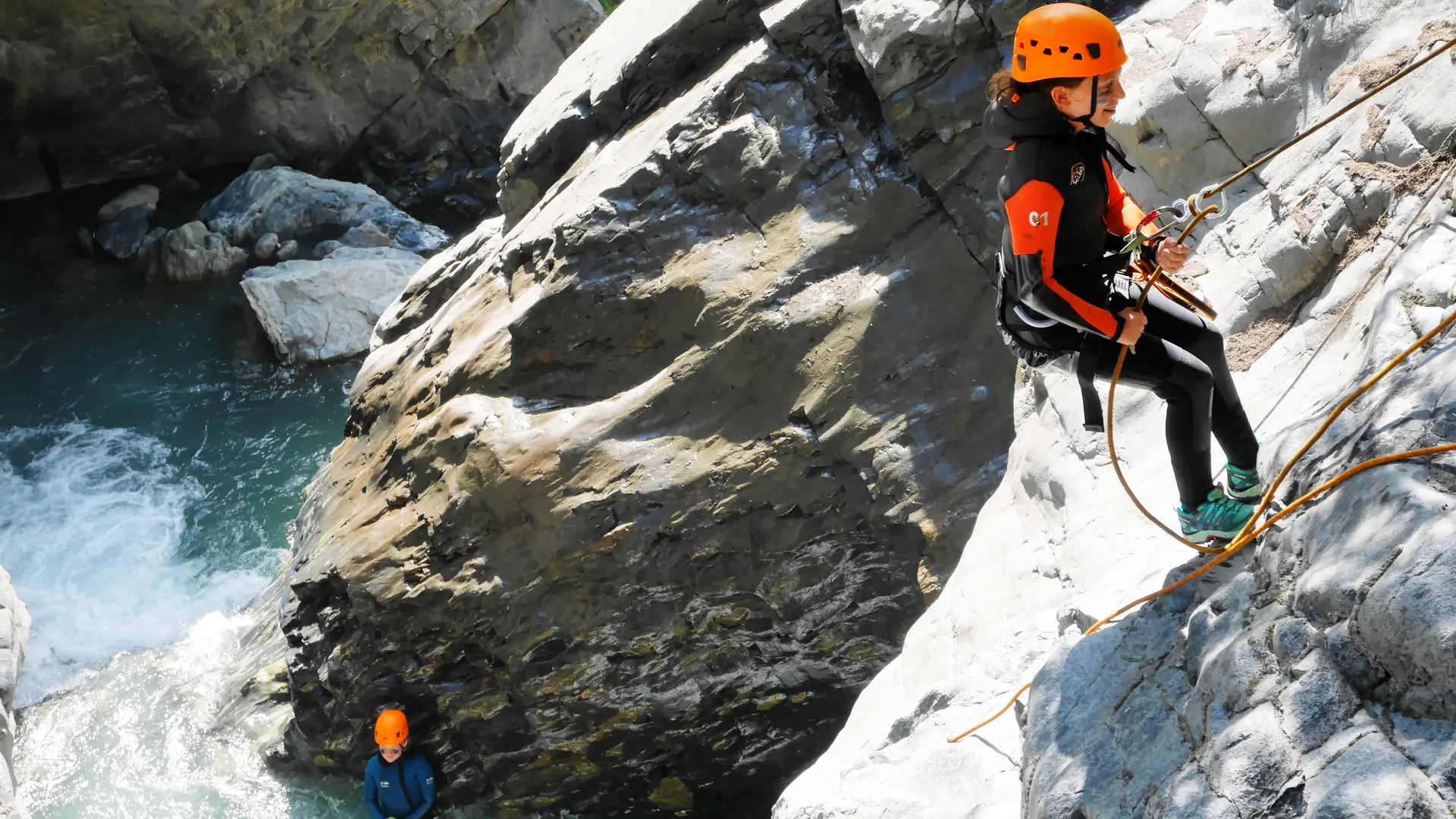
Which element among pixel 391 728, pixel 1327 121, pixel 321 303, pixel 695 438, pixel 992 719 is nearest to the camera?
pixel 1327 121

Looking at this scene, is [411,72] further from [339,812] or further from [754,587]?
[754,587]

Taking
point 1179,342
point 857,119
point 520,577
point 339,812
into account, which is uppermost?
point 857,119

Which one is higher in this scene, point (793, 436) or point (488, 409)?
point (488, 409)

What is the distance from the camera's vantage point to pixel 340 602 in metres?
8.16

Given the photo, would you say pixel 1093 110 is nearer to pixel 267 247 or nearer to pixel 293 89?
pixel 267 247

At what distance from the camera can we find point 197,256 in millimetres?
15812

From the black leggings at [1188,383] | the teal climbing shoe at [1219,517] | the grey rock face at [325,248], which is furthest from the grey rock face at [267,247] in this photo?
the teal climbing shoe at [1219,517]

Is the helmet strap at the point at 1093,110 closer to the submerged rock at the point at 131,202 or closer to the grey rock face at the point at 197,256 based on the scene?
the grey rock face at the point at 197,256

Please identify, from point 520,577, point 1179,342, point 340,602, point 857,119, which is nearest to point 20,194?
point 340,602

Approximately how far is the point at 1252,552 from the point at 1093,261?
1.00 meters

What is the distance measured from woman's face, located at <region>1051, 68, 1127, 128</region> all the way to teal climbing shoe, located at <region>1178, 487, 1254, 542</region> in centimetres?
119

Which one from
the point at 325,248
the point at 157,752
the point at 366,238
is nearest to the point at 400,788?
the point at 157,752

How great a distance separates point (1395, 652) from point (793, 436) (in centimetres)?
430

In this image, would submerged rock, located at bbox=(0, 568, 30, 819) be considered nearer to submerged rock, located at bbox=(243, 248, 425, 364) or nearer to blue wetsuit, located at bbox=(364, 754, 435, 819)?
blue wetsuit, located at bbox=(364, 754, 435, 819)
